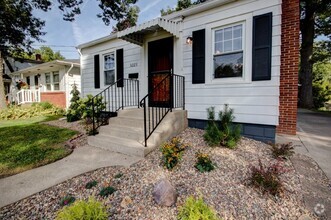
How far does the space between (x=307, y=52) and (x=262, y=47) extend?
10124mm

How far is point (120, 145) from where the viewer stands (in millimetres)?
3941

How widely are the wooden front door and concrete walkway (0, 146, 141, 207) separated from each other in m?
2.63

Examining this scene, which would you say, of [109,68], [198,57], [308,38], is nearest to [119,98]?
[109,68]

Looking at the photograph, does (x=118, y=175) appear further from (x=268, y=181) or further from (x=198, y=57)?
(x=198, y=57)

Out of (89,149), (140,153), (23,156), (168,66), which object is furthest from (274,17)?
(23,156)

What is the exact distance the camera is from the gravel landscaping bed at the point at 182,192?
2.10 m

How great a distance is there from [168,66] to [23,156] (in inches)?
169

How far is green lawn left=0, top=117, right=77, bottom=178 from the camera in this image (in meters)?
3.40

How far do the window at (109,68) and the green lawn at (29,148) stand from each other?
2630 millimetres

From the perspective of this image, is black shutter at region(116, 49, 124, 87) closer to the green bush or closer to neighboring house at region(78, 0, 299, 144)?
neighboring house at region(78, 0, 299, 144)

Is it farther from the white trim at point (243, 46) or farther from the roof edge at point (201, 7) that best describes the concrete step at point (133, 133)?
the roof edge at point (201, 7)

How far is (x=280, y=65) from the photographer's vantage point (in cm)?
429

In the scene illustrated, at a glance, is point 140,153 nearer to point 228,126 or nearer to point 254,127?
point 228,126

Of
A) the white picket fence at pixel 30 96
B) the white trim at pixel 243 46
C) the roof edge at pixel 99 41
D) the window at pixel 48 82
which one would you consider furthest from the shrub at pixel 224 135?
the window at pixel 48 82
